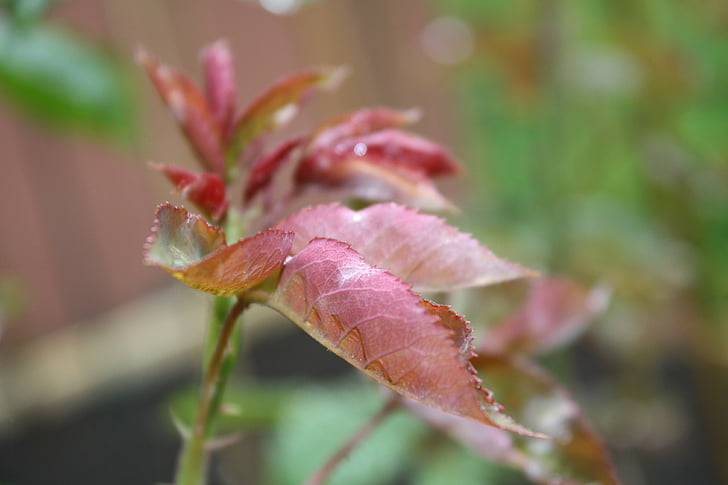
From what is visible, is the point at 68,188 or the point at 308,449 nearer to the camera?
the point at 308,449

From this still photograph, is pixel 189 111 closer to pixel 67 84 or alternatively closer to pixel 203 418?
pixel 203 418

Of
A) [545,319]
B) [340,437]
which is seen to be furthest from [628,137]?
[545,319]

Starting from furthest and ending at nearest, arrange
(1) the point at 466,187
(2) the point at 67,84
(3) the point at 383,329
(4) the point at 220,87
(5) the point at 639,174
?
(1) the point at 466,187, (5) the point at 639,174, (2) the point at 67,84, (4) the point at 220,87, (3) the point at 383,329

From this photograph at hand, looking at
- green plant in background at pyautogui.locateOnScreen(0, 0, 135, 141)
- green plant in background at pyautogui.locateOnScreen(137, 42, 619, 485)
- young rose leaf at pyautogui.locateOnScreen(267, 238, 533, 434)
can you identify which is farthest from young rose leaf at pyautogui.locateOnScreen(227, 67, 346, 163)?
green plant in background at pyautogui.locateOnScreen(0, 0, 135, 141)

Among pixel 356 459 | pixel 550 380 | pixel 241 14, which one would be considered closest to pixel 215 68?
pixel 550 380

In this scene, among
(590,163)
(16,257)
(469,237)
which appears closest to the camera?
(469,237)

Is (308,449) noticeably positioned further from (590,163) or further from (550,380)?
(590,163)

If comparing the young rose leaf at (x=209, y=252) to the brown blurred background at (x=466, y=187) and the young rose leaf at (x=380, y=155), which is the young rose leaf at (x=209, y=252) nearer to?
the young rose leaf at (x=380, y=155)
